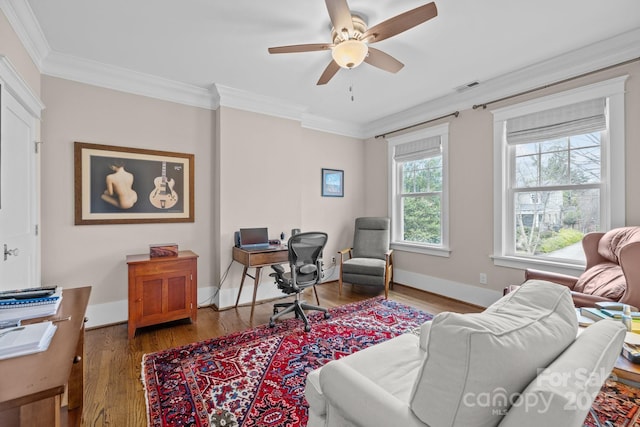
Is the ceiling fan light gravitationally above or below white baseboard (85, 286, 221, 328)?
above

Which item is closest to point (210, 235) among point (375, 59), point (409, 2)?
point (375, 59)

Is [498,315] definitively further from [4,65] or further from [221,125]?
[221,125]

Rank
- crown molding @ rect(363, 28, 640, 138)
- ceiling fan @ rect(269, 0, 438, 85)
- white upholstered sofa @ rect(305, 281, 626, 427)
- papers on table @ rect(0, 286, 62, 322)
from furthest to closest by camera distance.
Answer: crown molding @ rect(363, 28, 640, 138)
ceiling fan @ rect(269, 0, 438, 85)
papers on table @ rect(0, 286, 62, 322)
white upholstered sofa @ rect(305, 281, 626, 427)

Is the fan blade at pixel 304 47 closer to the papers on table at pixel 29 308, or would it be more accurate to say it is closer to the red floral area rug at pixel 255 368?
the papers on table at pixel 29 308

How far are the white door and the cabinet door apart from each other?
804 millimetres

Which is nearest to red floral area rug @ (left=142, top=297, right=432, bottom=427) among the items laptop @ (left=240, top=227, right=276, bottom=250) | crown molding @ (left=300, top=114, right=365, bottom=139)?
laptop @ (left=240, top=227, right=276, bottom=250)

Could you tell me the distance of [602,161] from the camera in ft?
8.60

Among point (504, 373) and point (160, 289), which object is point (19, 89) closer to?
point (160, 289)

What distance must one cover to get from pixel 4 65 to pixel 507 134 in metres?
4.36

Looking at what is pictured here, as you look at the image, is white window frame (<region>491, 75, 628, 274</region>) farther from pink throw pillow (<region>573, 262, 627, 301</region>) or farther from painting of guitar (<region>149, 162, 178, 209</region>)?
painting of guitar (<region>149, 162, 178, 209</region>)

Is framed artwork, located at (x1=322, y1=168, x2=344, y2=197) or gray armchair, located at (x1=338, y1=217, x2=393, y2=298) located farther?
framed artwork, located at (x1=322, y1=168, x2=344, y2=197)

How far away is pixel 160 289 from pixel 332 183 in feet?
9.46

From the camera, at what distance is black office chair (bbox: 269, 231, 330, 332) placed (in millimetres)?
2840

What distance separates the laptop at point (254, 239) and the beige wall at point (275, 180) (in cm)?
18
